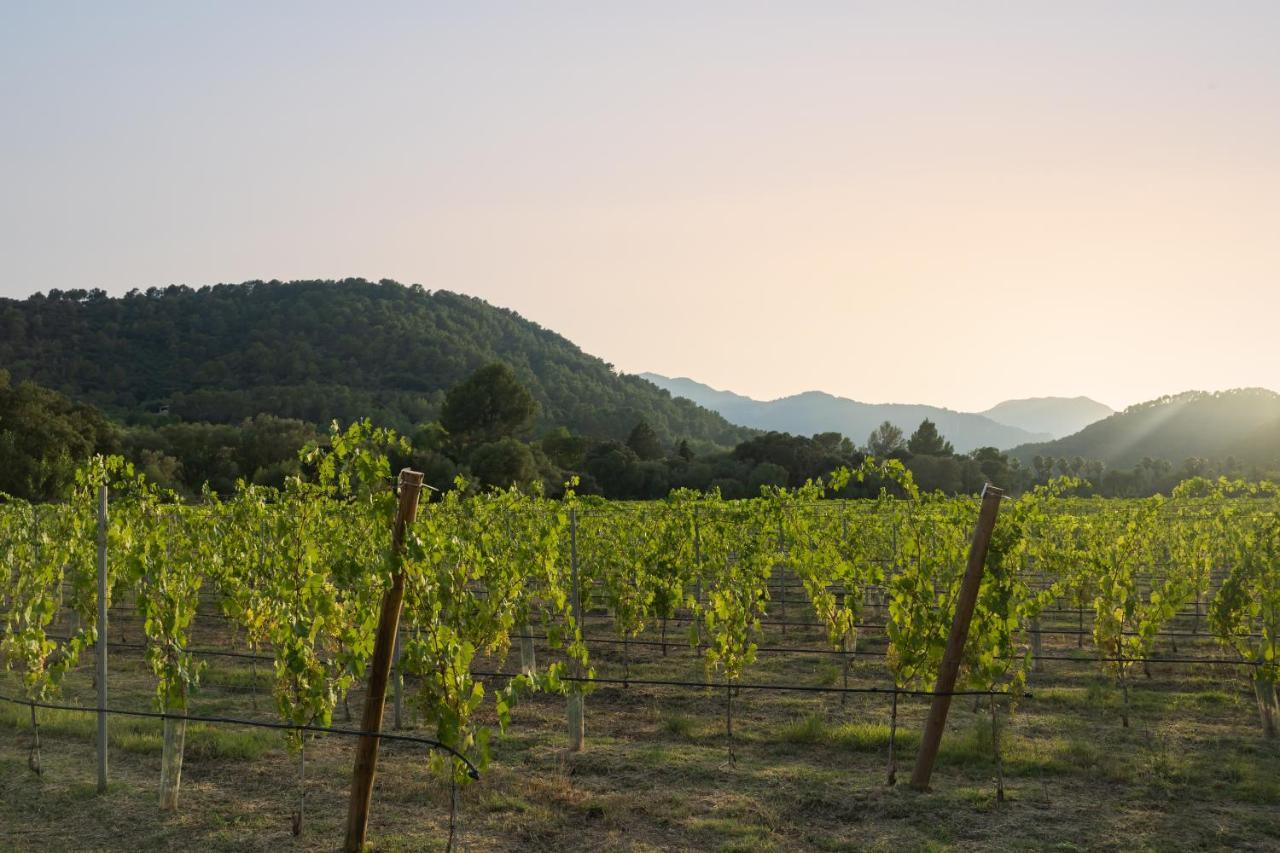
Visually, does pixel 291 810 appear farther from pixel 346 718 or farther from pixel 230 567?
pixel 230 567

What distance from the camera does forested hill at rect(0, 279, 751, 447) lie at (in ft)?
222

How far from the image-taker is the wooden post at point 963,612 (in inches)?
259

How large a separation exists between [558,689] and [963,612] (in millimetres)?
2795

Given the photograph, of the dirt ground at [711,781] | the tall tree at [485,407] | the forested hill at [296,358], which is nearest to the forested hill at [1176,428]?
the forested hill at [296,358]

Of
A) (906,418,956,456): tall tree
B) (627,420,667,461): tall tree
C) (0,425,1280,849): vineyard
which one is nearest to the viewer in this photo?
(0,425,1280,849): vineyard

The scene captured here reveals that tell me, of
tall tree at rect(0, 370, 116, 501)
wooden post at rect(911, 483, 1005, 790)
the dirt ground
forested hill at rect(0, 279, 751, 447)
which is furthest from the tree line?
wooden post at rect(911, 483, 1005, 790)

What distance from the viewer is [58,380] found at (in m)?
67.1

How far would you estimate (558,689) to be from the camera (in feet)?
19.8

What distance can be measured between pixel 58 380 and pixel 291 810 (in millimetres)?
71104

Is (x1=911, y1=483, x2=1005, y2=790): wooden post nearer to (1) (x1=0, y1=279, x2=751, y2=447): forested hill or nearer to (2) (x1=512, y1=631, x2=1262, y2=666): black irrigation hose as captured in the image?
(2) (x1=512, y1=631, x2=1262, y2=666): black irrigation hose

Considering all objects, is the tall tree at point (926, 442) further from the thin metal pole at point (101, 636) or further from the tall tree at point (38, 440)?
the thin metal pole at point (101, 636)

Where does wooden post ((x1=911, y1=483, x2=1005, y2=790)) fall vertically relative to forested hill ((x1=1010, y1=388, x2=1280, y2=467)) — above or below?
below

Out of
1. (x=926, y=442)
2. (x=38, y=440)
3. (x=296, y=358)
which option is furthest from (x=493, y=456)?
(x=296, y=358)

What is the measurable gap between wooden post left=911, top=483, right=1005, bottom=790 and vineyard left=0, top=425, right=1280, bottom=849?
1.0 inches
